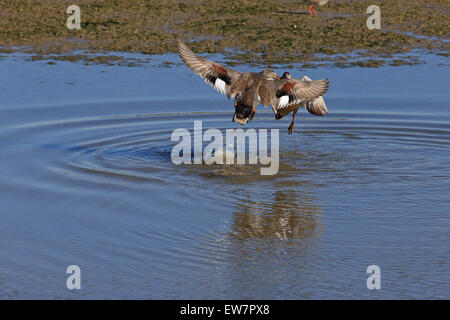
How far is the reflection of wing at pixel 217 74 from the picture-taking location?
11148 millimetres

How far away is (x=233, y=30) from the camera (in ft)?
60.4

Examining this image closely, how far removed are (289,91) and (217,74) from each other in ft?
3.81

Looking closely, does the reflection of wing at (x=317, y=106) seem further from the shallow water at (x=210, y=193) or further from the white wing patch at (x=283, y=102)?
the white wing patch at (x=283, y=102)

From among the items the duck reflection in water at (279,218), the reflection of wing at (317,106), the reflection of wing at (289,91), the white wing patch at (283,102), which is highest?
the reflection of wing at (289,91)

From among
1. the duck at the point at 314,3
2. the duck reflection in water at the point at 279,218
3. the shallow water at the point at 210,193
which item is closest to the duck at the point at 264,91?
the shallow water at the point at 210,193

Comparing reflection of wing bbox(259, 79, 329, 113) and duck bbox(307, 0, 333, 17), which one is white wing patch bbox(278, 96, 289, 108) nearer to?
reflection of wing bbox(259, 79, 329, 113)

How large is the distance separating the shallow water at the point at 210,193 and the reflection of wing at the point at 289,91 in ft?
2.99

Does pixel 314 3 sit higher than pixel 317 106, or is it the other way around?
pixel 314 3

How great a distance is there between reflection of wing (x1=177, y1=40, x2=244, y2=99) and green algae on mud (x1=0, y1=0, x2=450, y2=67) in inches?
174

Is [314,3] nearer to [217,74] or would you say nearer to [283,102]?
[217,74]

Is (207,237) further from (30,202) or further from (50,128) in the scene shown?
(50,128)

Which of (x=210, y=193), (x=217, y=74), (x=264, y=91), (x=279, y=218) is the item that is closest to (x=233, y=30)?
(x=217, y=74)

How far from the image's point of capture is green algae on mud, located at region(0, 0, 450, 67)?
1709 cm

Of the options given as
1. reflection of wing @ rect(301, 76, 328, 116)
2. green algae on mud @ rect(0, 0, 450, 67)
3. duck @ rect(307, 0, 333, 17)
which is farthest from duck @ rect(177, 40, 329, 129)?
duck @ rect(307, 0, 333, 17)
